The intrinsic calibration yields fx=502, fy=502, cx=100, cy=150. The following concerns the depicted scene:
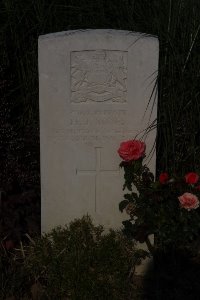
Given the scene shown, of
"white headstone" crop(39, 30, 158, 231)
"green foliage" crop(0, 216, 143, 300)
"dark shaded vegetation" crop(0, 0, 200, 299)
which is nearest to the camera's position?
"green foliage" crop(0, 216, 143, 300)

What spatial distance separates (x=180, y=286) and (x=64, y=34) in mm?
1850

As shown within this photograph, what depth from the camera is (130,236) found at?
3.41m

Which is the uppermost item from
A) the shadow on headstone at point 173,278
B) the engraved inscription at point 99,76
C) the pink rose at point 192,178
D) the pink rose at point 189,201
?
the engraved inscription at point 99,76

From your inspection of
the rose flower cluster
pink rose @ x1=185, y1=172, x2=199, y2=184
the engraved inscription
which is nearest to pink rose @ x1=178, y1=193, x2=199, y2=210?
the rose flower cluster

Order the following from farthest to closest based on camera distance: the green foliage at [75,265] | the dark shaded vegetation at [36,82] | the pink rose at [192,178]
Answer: the dark shaded vegetation at [36,82] < the pink rose at [192,178] < the green foliage at [75,265]

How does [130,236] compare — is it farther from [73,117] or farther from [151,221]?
[73,117]

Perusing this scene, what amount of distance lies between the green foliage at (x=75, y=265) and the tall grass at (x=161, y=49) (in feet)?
2.90

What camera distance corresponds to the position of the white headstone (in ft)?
10.7

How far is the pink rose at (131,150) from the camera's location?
3.29 meters

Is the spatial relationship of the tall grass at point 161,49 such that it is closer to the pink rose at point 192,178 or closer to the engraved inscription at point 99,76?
the pink rose at point 192,178

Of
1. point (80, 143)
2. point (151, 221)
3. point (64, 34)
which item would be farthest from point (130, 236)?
point (64, 34)

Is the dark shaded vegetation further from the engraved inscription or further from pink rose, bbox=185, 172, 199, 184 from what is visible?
pink rose, bbox=185, 172, 199, 184

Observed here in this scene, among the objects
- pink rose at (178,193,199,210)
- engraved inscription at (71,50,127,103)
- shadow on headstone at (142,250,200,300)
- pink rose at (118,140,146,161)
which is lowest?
shadow on headstone at (142,250,200,300)

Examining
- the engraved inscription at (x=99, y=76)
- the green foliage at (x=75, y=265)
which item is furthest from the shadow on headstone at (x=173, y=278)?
the engraved inscription at (x=99, y=76)
